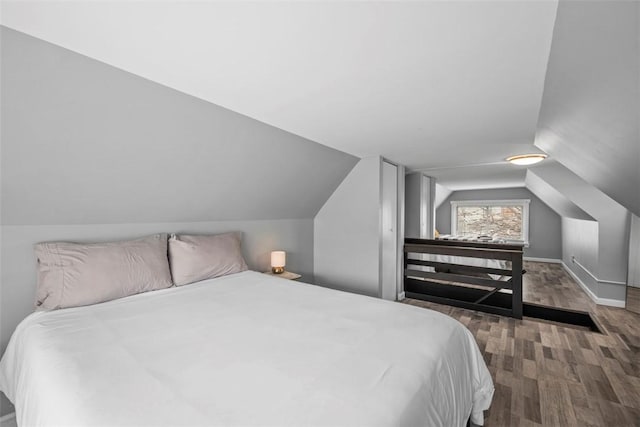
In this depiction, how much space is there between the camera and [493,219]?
7.95 metres

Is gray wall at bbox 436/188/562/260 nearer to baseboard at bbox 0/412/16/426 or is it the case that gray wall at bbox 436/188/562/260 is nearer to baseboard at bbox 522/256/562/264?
baseboard at bbox 522/256/562/264

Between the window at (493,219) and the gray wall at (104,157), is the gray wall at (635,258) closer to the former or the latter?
the window at (493,219)

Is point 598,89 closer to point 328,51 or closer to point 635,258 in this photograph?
point 328,51

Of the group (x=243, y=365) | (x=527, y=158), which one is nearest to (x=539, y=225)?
(x=527, y=158)

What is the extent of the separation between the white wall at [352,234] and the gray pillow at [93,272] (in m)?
2.47

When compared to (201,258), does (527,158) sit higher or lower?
higher

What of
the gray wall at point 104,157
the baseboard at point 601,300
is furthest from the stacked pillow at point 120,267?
the baseboard at point 601,300

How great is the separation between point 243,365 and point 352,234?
9.80 ft

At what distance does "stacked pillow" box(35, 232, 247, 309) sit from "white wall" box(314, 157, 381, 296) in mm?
1864

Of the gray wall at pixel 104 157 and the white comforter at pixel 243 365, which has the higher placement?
the gray wall at pixel 104 157

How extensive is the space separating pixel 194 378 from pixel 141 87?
1.68 meters

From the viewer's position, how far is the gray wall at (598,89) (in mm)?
1032

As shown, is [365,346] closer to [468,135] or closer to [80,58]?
[80,58]

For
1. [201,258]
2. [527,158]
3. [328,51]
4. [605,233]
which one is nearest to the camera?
[328,51]
